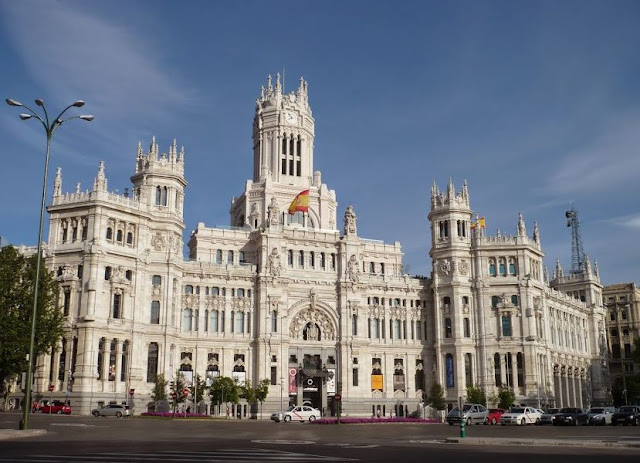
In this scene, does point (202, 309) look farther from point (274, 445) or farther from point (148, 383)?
point (274, 445)

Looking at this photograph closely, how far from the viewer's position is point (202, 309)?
94938mm

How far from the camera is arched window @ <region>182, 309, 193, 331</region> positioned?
308ft

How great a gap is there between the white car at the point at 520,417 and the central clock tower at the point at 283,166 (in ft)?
164

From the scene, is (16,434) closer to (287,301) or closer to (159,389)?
(159,389)

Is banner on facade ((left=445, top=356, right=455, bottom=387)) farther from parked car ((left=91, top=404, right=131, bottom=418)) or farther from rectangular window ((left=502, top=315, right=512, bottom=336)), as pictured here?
parked car ((left=91, top=404, right=131, bottom=418))

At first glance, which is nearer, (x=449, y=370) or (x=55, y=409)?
(x=55, y=409)

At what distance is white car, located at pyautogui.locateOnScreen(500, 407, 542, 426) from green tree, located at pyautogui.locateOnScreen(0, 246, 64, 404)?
4444cm

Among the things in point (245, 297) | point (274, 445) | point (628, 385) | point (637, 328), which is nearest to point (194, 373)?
point (245, 297)

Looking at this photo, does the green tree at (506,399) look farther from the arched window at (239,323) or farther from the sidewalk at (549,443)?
the sidewalk at (549,443)

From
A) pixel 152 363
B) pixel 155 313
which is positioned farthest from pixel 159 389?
pixel 155 313

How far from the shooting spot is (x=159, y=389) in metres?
82.1

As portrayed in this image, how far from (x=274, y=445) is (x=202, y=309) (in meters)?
66.0

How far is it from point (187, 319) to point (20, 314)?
2803cm

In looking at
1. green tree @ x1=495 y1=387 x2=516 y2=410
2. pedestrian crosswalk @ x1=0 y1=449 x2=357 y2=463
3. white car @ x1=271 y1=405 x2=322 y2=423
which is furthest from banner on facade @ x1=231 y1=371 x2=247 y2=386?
pedestrian crosswalk @ x1=0 y1=449 x2=357 y2=463
